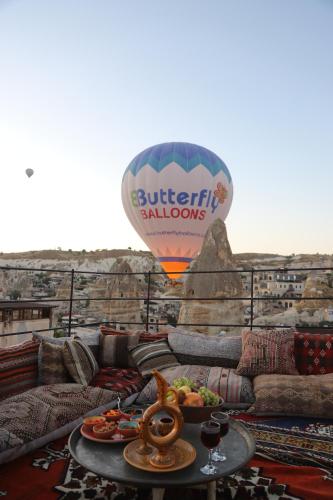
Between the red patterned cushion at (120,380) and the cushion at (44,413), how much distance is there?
16 centimetres

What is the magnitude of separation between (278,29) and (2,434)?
6350 mm

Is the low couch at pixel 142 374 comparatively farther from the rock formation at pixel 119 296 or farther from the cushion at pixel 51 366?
the rock formation at pixel 119 296

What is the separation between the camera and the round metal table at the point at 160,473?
4.50ft

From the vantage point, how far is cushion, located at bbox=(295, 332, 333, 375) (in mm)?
3162

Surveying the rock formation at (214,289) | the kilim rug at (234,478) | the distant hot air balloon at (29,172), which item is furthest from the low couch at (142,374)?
the rock formation at (214,289)

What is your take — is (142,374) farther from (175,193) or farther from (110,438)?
(175,193)

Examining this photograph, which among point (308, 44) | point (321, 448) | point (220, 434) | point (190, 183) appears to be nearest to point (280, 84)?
point (308, 44)

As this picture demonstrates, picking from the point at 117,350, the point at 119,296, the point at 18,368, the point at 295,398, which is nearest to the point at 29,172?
the point at 119,296

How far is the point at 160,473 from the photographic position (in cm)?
141

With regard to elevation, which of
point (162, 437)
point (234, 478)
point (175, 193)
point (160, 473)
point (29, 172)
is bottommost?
point (234, 478)

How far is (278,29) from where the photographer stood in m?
Result: 6.05

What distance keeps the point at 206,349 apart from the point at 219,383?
0.53 meters

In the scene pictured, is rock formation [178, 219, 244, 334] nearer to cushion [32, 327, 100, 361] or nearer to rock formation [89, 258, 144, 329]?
rock formation [89, 258, 144, 329]

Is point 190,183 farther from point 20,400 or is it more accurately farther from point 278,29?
point 20,400
